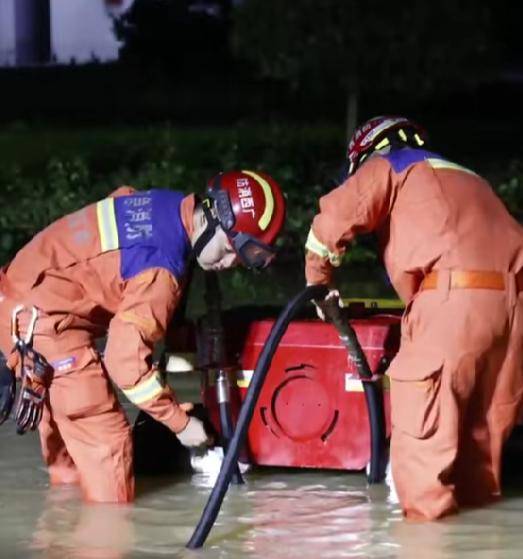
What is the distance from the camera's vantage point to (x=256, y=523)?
4.57m

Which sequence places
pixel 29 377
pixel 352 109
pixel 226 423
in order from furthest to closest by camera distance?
pixel 352 109 < pixel 226 423 < pixel 29 377

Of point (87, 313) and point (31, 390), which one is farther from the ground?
point (87, 313)

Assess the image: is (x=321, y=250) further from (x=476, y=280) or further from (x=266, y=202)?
(x=476, y=280)

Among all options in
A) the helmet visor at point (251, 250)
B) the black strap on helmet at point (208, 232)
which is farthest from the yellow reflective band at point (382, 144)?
the black strap on helmet at point (208, 232)

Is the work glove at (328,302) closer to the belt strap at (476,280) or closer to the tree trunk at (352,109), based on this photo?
the belt strap at (476,280)

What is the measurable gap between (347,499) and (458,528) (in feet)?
1.62

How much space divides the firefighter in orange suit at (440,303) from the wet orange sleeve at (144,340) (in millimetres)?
503

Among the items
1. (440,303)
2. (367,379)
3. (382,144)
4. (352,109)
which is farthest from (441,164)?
(352,109)

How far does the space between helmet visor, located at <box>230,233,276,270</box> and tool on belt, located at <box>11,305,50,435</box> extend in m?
0.72

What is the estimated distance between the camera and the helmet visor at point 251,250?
15.3 ft

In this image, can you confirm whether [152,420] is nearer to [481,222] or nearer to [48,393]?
[48,393]

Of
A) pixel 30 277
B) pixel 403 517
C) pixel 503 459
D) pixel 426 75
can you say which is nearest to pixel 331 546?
pixel 403 517

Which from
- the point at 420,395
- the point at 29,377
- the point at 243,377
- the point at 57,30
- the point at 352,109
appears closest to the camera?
the point at 420,395

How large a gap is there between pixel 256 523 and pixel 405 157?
130cm
